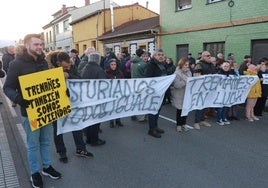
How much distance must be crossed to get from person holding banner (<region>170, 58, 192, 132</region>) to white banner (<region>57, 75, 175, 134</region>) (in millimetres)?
166

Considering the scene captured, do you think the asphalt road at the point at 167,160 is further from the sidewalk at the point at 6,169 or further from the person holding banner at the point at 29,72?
the person holding banner at the point at 29,72

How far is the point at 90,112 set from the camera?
572 cm

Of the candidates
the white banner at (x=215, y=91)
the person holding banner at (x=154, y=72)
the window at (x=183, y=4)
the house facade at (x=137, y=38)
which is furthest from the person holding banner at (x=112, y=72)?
the house facade at (x=137, y=38)

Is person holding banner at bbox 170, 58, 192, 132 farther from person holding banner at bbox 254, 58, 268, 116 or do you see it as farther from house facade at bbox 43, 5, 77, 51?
house facade at bbox 43, 5, 77, 51

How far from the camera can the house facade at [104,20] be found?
2948 cm

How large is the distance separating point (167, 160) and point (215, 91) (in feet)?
10.1

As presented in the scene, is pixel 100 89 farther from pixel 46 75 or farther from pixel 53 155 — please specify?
pixel 46 75

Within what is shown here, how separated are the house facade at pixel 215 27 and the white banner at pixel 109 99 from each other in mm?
6922

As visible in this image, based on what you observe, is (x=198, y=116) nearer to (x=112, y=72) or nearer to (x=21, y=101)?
(x=112, y=72)

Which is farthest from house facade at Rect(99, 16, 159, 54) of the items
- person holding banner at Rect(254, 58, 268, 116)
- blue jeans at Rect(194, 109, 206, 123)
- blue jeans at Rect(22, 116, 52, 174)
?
blue jeans at Rect(22, 116, 52, 174)

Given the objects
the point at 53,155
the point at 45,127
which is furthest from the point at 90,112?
the point at 45,127

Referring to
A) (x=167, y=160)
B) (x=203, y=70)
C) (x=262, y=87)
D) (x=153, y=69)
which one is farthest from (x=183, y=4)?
(x=167, y=160)

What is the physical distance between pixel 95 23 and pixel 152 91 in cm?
2488

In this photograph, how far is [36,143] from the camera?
4070 millimetres
